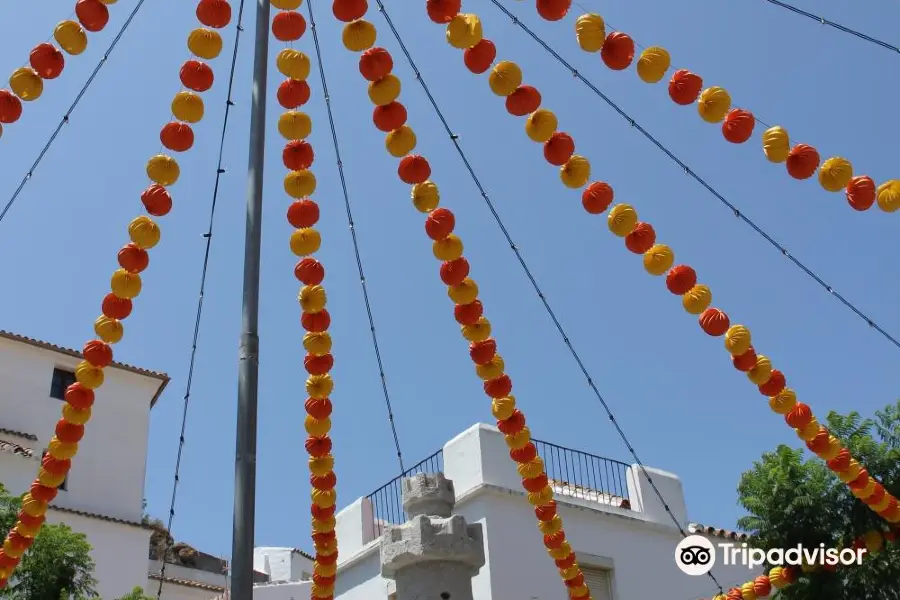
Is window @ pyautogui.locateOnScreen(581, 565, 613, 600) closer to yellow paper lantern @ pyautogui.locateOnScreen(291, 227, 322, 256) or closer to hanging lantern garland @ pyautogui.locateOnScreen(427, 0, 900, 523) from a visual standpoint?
hanging lantern garland @ pyautogui.locateOnScreen(427, 0, 900, 523)

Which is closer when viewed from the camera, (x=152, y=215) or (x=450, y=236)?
(x=152, y=215)

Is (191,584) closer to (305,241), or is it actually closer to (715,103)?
(305,241)

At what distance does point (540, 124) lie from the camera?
9.82 metres

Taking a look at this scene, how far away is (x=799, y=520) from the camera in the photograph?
13125 millimetres

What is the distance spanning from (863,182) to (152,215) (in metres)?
6.81

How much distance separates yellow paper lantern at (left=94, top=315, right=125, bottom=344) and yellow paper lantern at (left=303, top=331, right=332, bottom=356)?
6.81 ft

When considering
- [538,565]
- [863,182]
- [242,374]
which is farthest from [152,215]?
[538,565]

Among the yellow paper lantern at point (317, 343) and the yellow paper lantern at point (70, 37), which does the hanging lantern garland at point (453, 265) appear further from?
the yellow paper lantern at point (70, 37)

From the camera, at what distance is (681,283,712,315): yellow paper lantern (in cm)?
1028

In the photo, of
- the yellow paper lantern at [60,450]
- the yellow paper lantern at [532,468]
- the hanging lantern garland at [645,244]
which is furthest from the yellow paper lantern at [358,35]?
the yellow paper lantern at [532,468]

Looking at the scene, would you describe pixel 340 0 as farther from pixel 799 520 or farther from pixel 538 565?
pixel 538 565

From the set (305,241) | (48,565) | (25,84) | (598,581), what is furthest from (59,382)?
(25,84)

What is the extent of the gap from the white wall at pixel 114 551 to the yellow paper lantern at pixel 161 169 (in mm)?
15824

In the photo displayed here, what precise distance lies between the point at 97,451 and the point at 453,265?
18.3m
